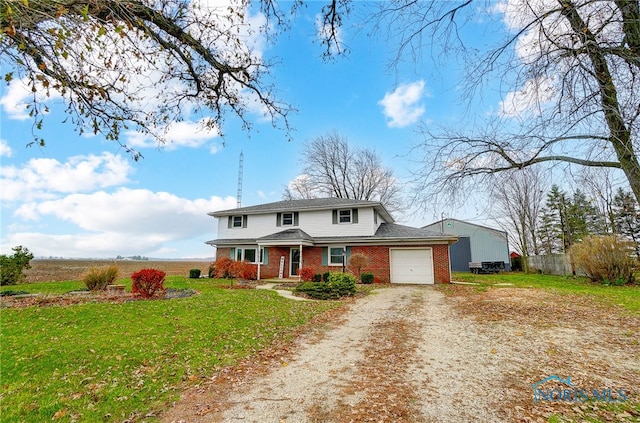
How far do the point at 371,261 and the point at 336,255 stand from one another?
7.70 ft

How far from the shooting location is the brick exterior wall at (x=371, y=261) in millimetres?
16969

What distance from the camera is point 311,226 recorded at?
66.1 feet

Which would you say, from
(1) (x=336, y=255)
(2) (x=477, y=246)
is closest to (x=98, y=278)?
(1) (x=336, y=255)

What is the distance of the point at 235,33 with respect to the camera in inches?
192

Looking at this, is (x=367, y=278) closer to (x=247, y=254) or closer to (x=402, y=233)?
(x=402, y=233)

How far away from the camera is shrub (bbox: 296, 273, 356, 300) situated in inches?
446

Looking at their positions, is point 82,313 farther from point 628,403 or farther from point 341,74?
point 628,403

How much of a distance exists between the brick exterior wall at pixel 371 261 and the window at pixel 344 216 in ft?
6.14

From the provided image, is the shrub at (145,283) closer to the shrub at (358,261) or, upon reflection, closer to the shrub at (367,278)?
the shrub at (358,261)

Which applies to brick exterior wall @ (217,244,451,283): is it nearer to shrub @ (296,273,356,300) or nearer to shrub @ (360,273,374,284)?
shrub @ (360,273,374,284)

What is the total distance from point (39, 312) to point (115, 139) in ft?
18.6

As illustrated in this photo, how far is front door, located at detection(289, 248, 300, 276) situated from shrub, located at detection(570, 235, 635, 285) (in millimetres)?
16443

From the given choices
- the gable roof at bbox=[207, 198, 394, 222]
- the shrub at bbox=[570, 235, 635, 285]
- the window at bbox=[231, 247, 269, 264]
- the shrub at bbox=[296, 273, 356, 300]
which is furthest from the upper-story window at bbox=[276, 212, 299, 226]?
the shrub at bbox=[570, 235, 635, 285]

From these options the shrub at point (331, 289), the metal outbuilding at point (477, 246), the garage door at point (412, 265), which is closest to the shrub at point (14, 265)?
the shrub at point (331, 289)
